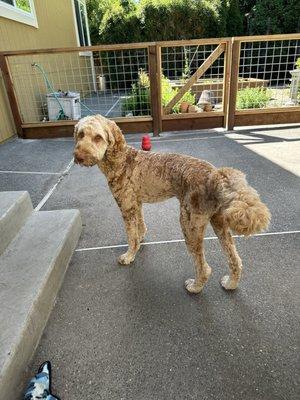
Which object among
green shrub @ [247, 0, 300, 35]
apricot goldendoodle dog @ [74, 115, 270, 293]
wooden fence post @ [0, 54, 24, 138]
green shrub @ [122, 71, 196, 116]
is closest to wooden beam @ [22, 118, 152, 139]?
wooden fence post @ [0, 54, 24, 138]

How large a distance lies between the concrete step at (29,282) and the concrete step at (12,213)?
0.05 metres

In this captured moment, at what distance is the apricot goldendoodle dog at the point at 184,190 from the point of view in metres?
1.42

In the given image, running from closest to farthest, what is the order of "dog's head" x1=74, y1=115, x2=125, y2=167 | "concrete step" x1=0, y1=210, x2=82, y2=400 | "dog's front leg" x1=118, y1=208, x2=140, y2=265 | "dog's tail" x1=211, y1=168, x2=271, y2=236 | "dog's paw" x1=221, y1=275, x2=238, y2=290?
"dog's tail" x1=211, y1=168, x2=271, y2=236, "concrete step" x1=0, y1=210, x2=82, y2=400, "dog's head" x1=74, y1=115, x2=125, y2=167, "dog's paw" x1=221, y1=275, x2=238, y2=290, "dog's front leg" x1=118, y1=208, x2=140, y2=265

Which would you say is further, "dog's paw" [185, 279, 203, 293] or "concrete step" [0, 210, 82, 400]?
"dog's paw" [185, 279, 203, 293]

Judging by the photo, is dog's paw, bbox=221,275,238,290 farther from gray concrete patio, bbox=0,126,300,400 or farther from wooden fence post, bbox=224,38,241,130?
wooden fence post, bbox=224,38,241,130

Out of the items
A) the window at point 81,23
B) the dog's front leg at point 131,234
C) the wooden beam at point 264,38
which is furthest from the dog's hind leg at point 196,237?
the window at point 81,23

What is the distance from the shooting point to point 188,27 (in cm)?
1650

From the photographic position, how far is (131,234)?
7.97 ft

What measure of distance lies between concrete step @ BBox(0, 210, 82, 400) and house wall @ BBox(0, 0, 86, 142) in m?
4.03

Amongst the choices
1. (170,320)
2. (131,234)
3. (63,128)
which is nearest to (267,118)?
(63,128)

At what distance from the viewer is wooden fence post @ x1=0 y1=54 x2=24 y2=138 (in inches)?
222

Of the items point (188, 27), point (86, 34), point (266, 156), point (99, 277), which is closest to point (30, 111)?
point (266, 156)

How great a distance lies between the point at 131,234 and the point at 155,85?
4.01m

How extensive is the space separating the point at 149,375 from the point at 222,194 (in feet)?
3.47
